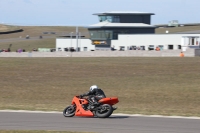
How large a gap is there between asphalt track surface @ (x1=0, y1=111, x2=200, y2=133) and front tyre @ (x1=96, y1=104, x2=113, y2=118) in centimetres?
20

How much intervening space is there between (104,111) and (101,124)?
1542mm

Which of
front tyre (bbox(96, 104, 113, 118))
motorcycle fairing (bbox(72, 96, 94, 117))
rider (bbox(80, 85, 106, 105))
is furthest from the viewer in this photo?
motorcycle fairing (bbox(72, 96, 94, 117))

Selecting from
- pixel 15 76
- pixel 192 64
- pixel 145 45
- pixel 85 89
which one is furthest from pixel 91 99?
pixel 145 45

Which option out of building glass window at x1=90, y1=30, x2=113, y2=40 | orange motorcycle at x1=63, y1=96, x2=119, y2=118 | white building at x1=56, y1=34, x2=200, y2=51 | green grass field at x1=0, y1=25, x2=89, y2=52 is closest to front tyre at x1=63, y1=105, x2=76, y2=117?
orange motorcycle at x1=63, y1=96, x2=119, y2=118

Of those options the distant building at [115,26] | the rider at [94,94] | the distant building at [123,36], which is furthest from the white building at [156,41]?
the rider at [94,94]

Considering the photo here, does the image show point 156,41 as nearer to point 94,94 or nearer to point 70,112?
point 70,112

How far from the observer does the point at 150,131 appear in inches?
571

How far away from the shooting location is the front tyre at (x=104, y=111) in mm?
17391

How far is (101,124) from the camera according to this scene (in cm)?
1611

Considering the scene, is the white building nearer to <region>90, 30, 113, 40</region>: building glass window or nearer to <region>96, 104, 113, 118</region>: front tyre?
<region>90, 30, 113, 40</region>: building glass window

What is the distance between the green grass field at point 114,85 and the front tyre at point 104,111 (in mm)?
3579

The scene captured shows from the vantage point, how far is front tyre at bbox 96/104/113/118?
17391mm

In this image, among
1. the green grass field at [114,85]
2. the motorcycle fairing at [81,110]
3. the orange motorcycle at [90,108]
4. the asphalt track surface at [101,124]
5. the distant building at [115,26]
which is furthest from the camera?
the distant building at [115,26]

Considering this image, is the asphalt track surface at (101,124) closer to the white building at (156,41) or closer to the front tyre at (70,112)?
the front tyre at (70,112)
